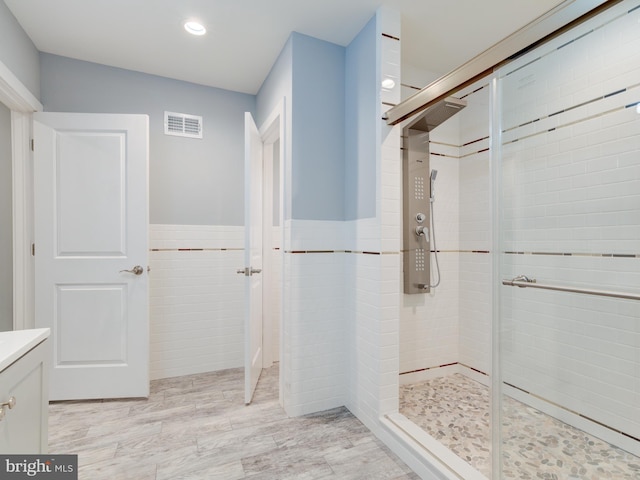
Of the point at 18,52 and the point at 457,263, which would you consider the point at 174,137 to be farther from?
the point at 457,263

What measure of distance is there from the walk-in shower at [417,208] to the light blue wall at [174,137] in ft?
4.73

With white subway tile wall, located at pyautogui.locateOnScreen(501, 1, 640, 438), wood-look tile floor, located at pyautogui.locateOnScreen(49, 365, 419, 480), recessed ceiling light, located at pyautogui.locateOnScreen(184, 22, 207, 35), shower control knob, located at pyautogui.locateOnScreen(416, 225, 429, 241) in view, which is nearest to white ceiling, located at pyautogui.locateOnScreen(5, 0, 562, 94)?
recessed ceiling light, located at pyautogui.locateOnScreen(184, 22, 207, 35)

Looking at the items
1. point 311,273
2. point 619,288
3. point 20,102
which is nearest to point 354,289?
point 311,273

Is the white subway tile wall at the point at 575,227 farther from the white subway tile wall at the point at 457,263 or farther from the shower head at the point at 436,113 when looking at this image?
the white subway tile wall at the point at 457,263

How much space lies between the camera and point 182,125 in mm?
2682

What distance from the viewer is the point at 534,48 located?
4.05ft

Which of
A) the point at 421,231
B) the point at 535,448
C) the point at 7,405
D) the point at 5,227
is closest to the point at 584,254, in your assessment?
the point at 535,448

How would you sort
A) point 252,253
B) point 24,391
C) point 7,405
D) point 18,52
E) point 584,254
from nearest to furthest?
point 7,405, point 24,391, point 584,254, point 18,52, point 252,253

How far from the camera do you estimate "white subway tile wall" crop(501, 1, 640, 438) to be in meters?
1.42

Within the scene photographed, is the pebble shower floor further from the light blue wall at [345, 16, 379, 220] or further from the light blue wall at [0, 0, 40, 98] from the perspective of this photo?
the light blue wall at [0, 0, 40, 98]

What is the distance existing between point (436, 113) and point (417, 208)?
0.66m

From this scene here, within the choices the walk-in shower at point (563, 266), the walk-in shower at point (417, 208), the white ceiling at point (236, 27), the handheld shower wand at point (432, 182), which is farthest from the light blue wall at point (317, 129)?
the walk-in shower at point (563, 266)

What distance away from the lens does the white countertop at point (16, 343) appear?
0.96 meters

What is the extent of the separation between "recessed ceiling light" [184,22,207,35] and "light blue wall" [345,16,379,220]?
3.11 ft
